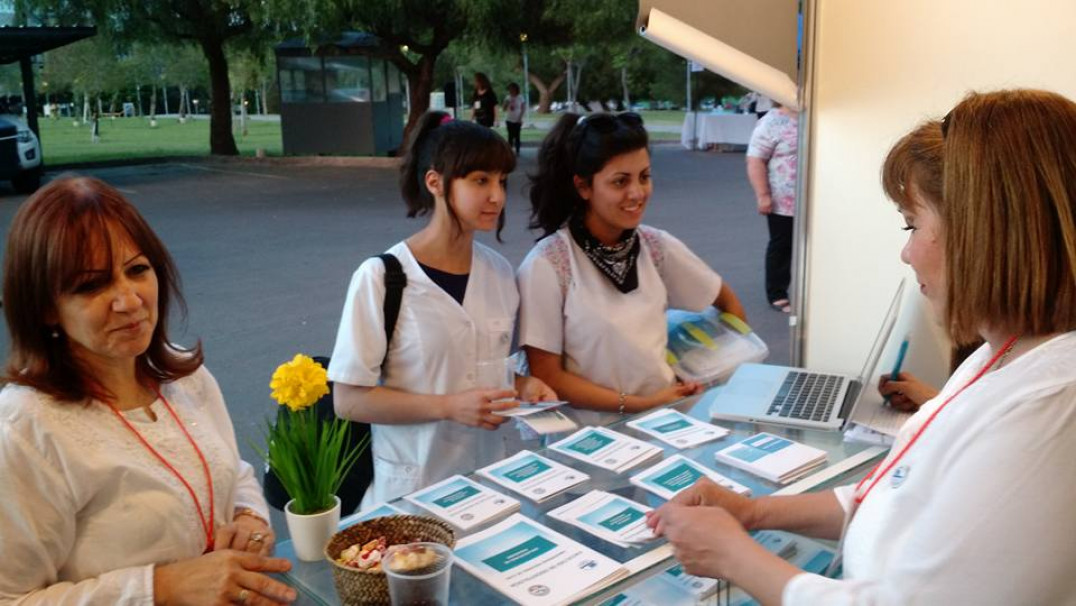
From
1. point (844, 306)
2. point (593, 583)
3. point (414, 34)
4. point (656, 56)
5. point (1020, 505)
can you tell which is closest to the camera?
point (1020, 505)

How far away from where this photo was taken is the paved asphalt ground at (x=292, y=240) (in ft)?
18.9

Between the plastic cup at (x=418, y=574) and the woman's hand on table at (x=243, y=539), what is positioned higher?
the plastic cup at (x=418, y=574)

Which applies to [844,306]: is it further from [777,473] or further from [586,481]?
[586,481]

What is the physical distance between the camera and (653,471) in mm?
1888

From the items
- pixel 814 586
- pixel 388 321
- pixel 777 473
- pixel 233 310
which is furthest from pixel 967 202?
pixel 233 310

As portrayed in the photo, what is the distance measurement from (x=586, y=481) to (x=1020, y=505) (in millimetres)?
963

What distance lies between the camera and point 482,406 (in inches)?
83.2

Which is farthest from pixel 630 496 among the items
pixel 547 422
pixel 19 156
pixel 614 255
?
pixel 19 156

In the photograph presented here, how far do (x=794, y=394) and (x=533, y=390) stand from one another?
27.2 inches

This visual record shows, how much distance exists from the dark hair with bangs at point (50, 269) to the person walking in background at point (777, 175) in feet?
16.0

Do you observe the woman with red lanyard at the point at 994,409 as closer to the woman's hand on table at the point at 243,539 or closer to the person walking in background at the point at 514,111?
the woman's hand on table at the point at 243,539

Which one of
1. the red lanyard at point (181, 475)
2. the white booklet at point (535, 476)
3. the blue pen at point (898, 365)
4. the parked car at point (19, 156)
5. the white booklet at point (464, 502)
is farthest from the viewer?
the parked car at point (19, 156)

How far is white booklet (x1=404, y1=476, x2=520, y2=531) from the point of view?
168cm

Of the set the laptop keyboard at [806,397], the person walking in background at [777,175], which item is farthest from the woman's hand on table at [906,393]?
the person walking in background at [777,175]
